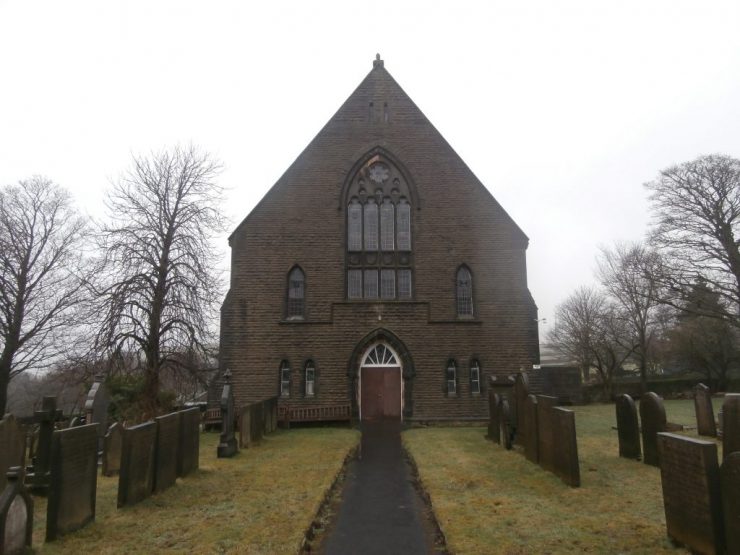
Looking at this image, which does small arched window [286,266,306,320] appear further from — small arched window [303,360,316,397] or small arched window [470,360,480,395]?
small arched window [470,360,480,395]

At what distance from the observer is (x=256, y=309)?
2052cm

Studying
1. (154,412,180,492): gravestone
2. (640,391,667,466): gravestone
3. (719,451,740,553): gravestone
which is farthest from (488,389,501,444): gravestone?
(719,451,740,553): gravestone

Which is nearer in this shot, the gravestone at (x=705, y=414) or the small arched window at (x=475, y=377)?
the gravestone at (x=705, y=414)

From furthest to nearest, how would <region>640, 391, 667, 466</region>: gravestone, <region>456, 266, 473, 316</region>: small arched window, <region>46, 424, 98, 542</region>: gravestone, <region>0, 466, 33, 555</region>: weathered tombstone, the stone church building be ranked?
<region>456, 266, 473, 316</region>: small arched window < the stone church building < <region>640, 391, 667, 466</region>: gravestone < <region>46, 424, 98, 542</region>: gravestone < <region>0, 466, 33, 555</region>: weathered tombstone

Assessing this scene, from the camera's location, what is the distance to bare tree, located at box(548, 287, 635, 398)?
3991 centimetres

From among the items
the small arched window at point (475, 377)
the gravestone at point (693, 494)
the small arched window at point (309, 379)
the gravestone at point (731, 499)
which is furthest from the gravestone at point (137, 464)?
the small arched window at point (475, 377)

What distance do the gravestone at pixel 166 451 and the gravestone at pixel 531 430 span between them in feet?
23.7

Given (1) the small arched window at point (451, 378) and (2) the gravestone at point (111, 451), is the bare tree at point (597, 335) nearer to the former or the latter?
(1) the small arched window at point (451, 378)

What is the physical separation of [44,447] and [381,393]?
43.5 ft

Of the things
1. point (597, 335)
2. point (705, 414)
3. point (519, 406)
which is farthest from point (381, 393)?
point (597, 335)

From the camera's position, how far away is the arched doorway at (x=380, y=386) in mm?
20594

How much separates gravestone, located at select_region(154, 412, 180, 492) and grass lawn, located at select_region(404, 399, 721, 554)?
180 inches

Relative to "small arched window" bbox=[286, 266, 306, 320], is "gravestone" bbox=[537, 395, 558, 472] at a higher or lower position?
lower

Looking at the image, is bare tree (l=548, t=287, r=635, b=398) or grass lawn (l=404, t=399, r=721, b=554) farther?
bare tree (l=548, t=287, r=635, b=398)
